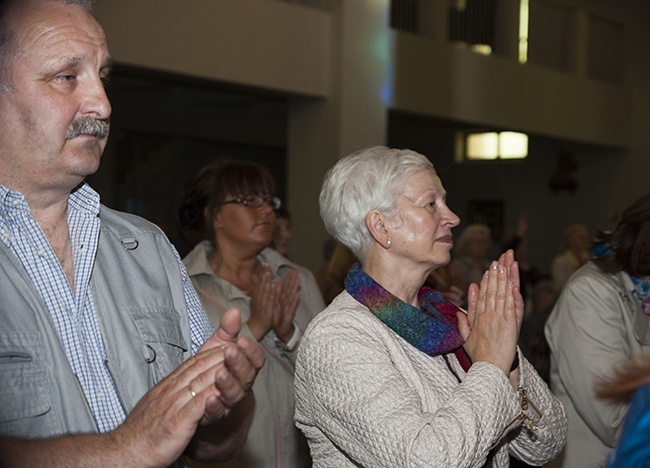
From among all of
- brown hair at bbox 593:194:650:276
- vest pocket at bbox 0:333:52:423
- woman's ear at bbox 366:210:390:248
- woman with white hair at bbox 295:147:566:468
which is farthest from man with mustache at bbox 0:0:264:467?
brown hair at bbox 593:194:650:276

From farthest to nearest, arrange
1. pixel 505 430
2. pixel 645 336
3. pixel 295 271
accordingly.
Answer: pixel 295 271 → pixel 645 336 → pixel 505 430

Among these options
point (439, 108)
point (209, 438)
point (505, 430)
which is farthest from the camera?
point (439, 108)

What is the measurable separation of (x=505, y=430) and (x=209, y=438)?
0.77m

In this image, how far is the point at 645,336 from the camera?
129 inches

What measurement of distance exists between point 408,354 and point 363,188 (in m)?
0.51

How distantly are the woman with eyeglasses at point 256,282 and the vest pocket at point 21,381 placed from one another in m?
1.94

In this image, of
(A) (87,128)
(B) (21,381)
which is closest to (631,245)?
(A) (87,128)

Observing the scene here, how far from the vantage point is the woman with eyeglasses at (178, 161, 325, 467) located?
3600 mm

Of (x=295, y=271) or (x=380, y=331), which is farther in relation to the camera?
(x=295, y=271)

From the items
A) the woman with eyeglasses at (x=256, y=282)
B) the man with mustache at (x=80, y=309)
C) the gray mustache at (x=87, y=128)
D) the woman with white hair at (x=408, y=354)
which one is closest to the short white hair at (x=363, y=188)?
the woman with white hair at (x=408, y=354)

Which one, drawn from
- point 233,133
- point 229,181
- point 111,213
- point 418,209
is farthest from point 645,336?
point 233,133

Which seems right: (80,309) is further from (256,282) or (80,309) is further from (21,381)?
(256,282)

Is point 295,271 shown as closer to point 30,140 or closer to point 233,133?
point 30,140

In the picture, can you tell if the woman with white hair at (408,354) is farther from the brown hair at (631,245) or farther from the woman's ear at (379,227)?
the brown hair at (631,245)
